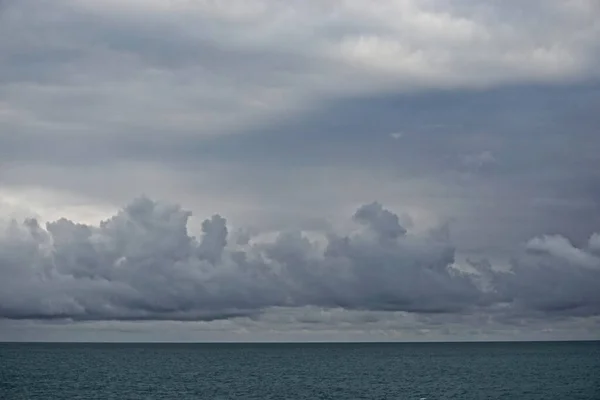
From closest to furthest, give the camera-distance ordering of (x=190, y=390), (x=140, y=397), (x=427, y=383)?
(x=140, y=397)
(x=190, y=390)
(x=427, y=383)

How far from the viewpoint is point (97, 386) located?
184 m

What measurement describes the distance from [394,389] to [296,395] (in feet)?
85.0

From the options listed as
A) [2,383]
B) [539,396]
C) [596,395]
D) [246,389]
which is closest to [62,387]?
[2,383]

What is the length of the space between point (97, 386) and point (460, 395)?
85.8 metres

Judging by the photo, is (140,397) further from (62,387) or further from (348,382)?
(348,382)

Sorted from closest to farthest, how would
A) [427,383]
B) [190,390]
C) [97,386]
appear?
[190,390] < [97,386] < [427,383]

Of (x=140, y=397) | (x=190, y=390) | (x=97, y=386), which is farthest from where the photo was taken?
(x=97, y=386)

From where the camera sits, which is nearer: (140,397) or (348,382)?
(140,397)

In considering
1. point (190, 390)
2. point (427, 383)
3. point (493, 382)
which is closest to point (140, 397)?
point (190, 390)


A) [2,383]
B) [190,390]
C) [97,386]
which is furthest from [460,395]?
[2,383]

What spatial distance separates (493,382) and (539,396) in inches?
1622

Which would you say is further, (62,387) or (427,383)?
(427,383)

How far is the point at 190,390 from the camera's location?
563 feet

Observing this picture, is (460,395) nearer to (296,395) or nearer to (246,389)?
(296,395)
